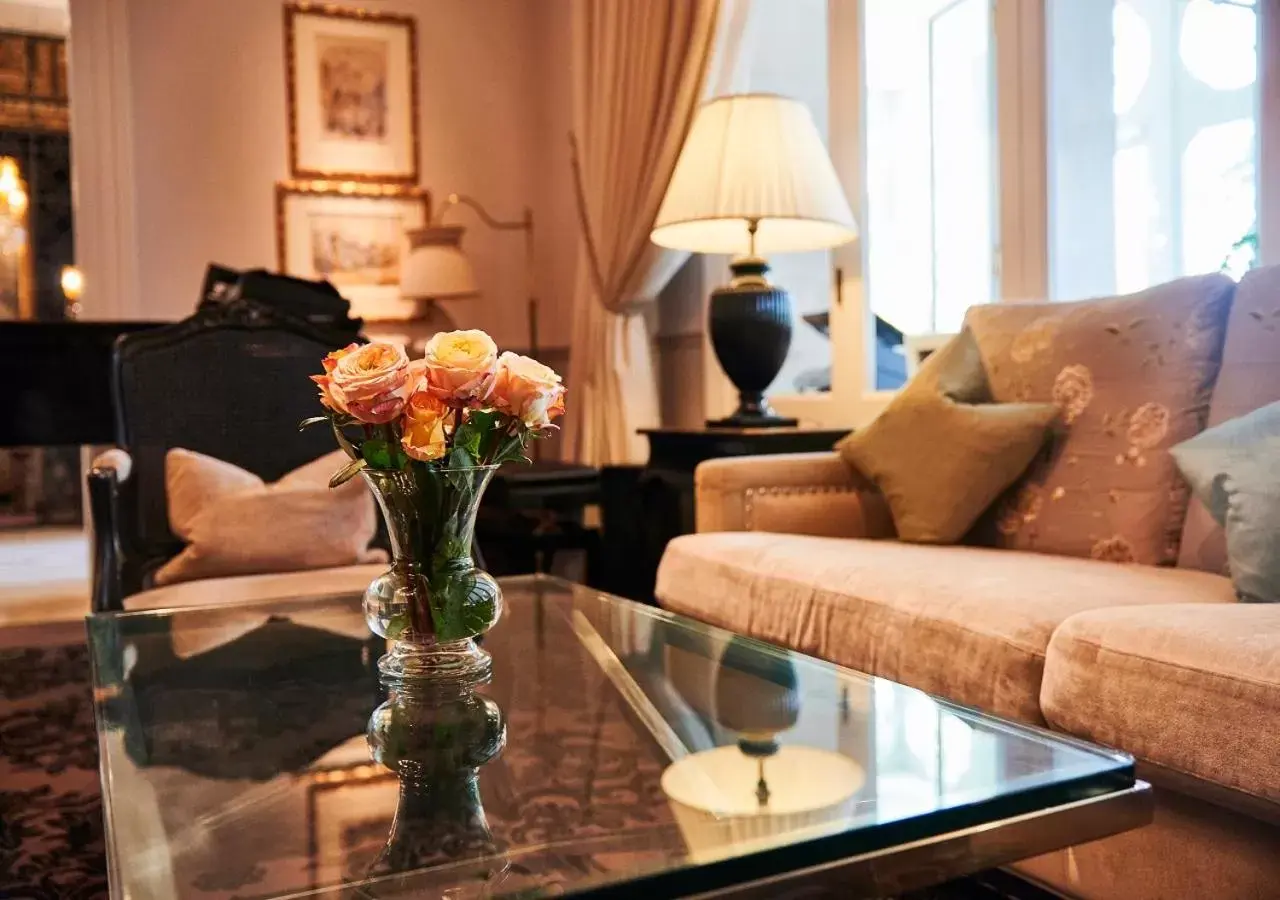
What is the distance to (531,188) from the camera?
208 inches

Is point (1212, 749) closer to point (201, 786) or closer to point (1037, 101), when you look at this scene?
point (201, 786)

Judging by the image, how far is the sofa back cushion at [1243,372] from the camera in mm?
1797

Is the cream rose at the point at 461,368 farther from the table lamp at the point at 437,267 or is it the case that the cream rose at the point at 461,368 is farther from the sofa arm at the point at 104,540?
the table lamp at the point at 437,267

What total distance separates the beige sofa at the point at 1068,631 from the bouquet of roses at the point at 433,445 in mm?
657

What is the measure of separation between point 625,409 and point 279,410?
151cm

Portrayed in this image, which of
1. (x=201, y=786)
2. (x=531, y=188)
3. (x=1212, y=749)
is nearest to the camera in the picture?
(x=201, y=786)

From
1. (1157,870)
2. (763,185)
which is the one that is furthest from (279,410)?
(1157,870)

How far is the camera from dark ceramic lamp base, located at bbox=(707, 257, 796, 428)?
287 cm

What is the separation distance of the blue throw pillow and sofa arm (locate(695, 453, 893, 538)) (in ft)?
2.51

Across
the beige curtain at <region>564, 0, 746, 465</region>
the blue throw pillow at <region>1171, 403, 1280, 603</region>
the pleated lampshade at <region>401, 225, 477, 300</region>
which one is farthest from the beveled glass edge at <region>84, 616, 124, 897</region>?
the pleated lampshade at <region>401, 225, 477, 300</region>

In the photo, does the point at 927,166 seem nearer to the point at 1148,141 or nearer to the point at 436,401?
the point at 1148,141

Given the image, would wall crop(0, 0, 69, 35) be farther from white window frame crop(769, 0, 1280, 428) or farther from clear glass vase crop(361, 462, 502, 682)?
clear glass vase crop(361, 462, 502, 682)

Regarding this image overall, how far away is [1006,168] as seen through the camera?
9.00ft

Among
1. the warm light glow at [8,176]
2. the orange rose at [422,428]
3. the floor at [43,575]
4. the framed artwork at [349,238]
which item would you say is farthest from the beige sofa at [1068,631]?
the warm light glow at [8,176]
